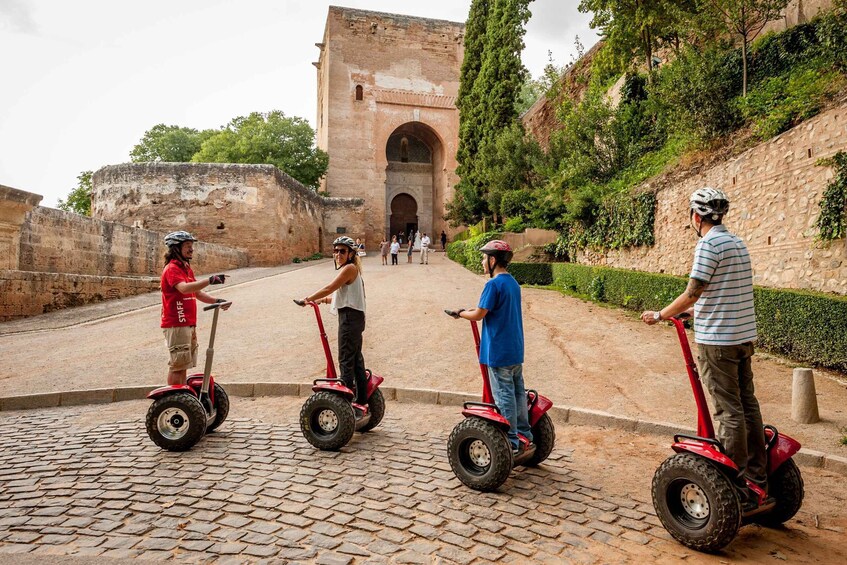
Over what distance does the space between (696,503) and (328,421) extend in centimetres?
278

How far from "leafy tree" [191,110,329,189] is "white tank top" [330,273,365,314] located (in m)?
28.0

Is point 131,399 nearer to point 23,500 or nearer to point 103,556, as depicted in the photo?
point 23,500

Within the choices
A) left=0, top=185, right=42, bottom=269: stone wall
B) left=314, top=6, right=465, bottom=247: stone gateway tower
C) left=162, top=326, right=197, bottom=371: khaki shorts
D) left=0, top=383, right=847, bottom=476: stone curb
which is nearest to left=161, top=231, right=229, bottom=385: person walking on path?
left=162, top=326, right=197, bottom=371: khaki shorts

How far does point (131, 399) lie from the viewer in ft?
20.9

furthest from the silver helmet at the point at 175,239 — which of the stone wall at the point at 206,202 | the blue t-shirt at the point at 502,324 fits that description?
the stone wall at the point at 206,202

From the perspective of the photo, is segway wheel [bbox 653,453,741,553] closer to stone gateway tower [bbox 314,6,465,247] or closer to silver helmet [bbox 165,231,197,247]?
silver helmet [bbox 165,231,197,247]

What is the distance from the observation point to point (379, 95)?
36.8 m

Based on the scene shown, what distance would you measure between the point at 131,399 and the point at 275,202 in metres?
17.9

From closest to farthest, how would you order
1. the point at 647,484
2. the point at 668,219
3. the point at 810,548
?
the point at 810,548, the point at 647,484, the point at 668,219

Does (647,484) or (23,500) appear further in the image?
(647,484)

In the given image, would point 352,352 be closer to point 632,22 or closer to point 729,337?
point 729,337

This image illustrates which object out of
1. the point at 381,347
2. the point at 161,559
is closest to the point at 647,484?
the point at 161,559

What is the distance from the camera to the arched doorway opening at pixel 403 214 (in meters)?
40.7

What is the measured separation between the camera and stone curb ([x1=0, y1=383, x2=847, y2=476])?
5.23 m
